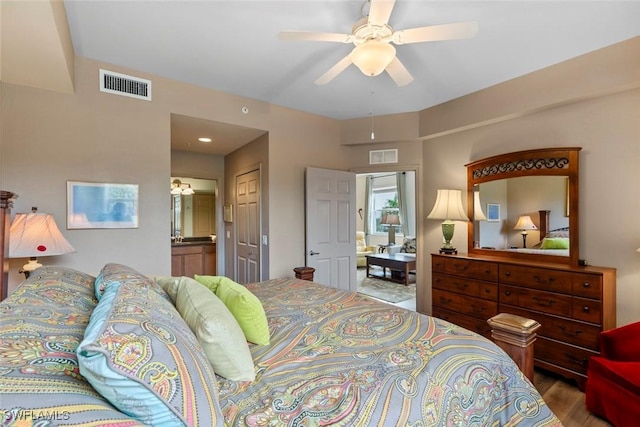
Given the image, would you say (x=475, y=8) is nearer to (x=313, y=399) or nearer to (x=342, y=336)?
(x=342, y=336)

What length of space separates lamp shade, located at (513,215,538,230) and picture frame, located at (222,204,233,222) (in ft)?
12.7

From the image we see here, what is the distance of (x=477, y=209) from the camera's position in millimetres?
3445

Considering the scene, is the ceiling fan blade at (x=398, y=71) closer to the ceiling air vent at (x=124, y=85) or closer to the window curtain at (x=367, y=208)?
the ceiling air vent at (x=124, y=85)

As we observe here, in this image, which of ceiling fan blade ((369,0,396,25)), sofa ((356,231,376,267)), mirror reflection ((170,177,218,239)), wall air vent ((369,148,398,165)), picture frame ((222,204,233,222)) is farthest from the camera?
sofa ((356,231,376,267))

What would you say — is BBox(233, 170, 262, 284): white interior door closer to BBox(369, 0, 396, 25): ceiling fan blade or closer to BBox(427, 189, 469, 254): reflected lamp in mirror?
BBox(427, 189, 469, 254): reflected lamp in mirror

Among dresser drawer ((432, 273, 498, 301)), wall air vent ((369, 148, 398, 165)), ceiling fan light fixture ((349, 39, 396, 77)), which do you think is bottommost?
dresser drawer ((432, 273, 498, 301))

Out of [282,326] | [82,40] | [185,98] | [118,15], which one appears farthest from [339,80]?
[282,326]

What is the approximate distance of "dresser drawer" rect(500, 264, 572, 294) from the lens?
2.43 metres

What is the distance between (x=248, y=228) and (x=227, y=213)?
3.14ft

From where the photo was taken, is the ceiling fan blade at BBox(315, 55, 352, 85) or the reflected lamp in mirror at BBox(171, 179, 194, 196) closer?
the ceiling fan blade at BBox(315, 55, 352, 85)

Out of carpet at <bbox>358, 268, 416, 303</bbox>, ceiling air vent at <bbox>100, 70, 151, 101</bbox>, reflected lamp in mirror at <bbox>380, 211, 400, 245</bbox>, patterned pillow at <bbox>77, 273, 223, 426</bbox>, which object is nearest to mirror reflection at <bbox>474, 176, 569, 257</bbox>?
carpet at <bbox>358, 268, 416, 303</bbox>

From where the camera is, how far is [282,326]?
1544 mm

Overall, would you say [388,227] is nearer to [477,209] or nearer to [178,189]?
[477,209]

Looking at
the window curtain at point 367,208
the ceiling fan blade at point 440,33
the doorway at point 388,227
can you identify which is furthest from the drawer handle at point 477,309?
the window curtain at point 367,208
